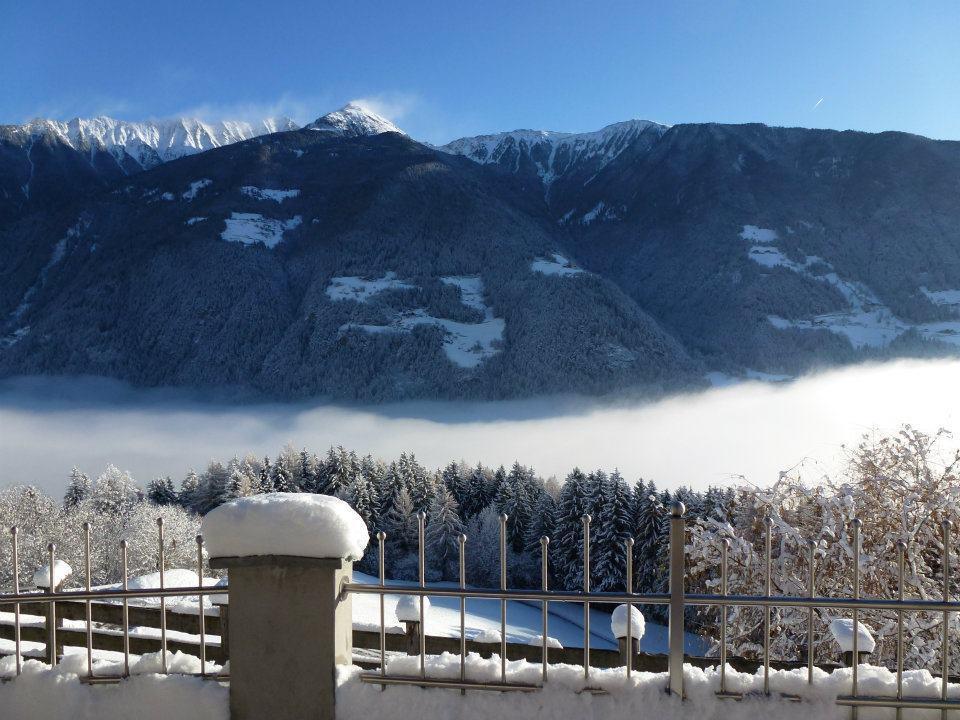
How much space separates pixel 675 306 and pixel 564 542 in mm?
115290

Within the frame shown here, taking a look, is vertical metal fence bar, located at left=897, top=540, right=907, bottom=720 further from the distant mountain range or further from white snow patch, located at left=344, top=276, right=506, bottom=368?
white snow patch, located at left=344, top=276, right=506, bottom=368

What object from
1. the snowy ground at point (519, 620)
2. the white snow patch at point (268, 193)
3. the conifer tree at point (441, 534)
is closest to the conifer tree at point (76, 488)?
the conifer tree at point (441, 534)

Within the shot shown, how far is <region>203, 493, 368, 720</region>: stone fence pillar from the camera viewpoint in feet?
7.98

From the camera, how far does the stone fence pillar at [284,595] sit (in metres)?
2.43

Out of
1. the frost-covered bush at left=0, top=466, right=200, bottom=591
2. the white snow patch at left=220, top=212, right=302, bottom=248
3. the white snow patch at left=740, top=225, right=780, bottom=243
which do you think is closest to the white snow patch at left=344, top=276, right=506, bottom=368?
the white snow patch at left=220, top=212, right=302, bottom=248

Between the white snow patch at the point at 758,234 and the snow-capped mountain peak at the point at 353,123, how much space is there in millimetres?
91593

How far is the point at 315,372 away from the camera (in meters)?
122

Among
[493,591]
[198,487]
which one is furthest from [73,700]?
[198,487]

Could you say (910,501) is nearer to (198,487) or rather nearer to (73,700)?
(73,700)

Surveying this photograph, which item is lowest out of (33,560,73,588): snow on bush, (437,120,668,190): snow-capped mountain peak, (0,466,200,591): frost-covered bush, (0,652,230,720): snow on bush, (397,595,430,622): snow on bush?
(0,466,200,591): frost-covered bush

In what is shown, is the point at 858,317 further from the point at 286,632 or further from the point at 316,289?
the point at 286,632

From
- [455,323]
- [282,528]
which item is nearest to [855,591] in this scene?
[282,528]

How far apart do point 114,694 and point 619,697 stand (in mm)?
2041

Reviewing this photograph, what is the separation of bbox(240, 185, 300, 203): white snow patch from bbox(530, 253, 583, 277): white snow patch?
5826cm
